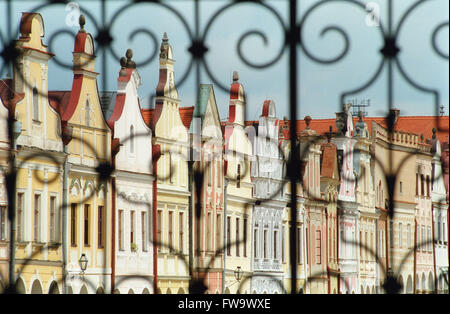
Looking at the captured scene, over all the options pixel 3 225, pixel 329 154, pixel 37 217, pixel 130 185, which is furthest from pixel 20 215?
pixel 329 154

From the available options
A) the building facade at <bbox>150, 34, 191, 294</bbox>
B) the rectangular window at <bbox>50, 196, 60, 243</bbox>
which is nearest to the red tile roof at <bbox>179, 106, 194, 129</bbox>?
the building facade at <bbox>150, 34, 191, 294</bbox>

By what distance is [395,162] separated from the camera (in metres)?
3.76

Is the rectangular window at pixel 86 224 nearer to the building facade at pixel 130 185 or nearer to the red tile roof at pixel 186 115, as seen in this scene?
the building facade at pixel 130 185

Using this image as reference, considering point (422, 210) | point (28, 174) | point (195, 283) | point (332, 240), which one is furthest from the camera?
point (332, 240)

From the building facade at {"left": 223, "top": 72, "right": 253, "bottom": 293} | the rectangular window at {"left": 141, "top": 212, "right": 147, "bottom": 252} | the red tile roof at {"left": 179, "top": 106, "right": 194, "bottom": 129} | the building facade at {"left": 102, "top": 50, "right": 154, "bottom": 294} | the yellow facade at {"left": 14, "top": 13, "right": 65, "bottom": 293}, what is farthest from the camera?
the red tile roof at {"left": 179, "top": 106, "right": 194, "bottom": 129}

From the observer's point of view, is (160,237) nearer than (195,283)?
No

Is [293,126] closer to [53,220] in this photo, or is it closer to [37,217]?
[37,217]

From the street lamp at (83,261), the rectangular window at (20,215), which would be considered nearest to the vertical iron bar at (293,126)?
the street lamp at (83,261)

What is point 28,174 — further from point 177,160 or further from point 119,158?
point 177,160

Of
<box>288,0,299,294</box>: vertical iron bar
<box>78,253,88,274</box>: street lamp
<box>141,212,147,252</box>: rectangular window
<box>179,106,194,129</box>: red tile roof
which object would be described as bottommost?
<box>78,253,88,274</box>: street lamp

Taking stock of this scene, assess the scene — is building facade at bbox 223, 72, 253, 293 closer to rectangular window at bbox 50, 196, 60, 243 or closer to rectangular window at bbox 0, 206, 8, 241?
rectangular window at bbox 50, 196, 60, 243
